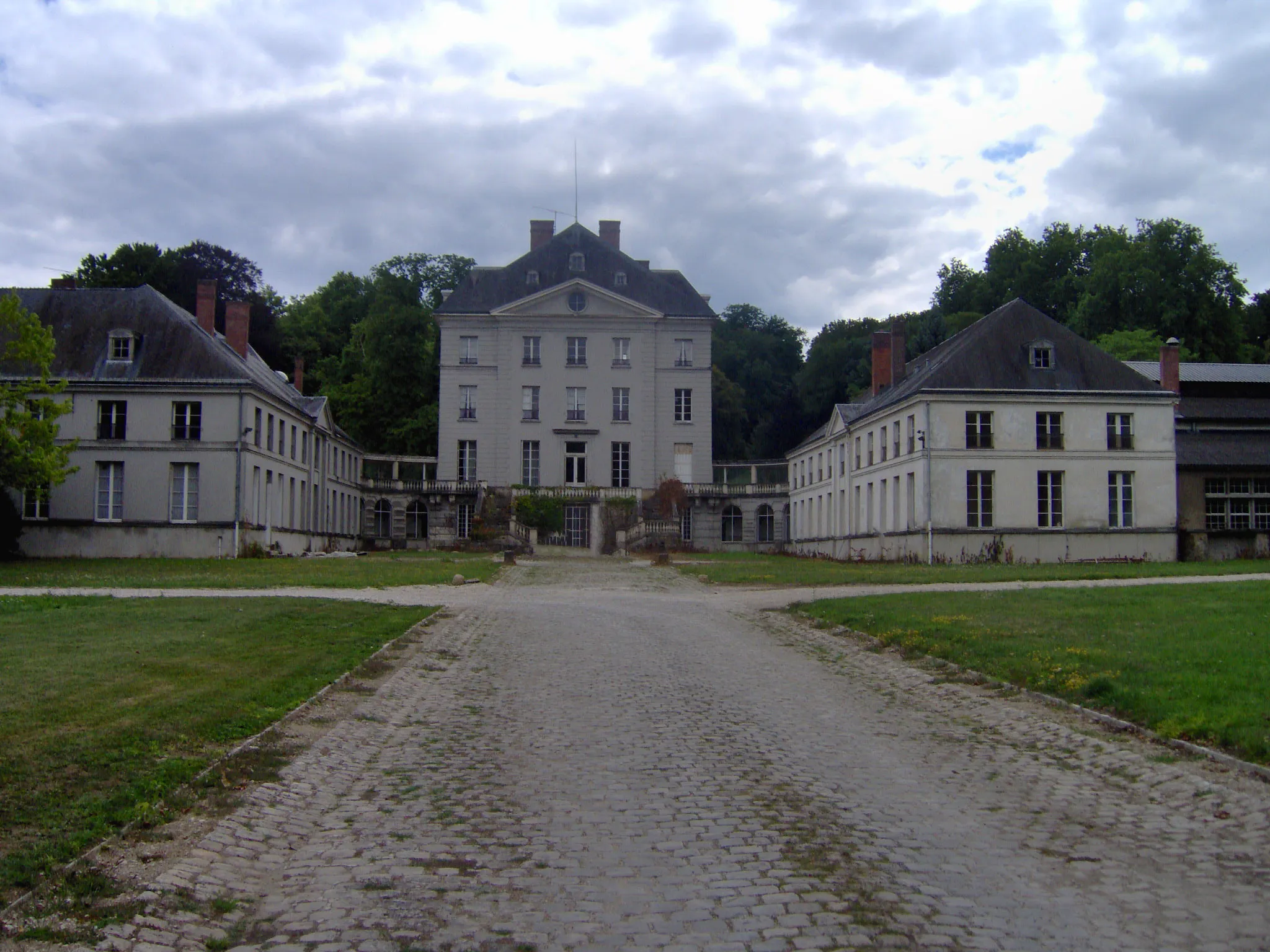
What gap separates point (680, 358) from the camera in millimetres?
67062

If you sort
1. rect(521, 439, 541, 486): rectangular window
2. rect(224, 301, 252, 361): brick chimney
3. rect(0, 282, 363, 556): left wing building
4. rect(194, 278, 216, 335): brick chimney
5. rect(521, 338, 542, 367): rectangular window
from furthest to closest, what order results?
rect(521, 338, 542, 367): rectangular window
rect(521, 439, 541, 486): rectangular window
rect(224, 301, 252, 361): brick chimney
rect(194, 278, 216, 335): brick chimney
rect(0, 282, 363, 556): left wing building

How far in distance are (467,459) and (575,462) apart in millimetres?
6173

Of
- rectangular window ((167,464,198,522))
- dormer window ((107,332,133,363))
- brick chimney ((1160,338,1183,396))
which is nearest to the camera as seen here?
rectangular window ((167,464,198,522))

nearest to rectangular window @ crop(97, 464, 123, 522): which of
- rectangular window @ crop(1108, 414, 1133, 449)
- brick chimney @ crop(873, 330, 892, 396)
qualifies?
brick chimney @ crop(873, 330, 892, 396)

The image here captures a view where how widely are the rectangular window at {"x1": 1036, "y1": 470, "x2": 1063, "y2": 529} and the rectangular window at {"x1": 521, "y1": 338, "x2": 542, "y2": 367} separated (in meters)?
30.0

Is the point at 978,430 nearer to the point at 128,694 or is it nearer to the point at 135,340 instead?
the point at 135,340

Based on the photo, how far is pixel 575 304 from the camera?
65812 millimetres

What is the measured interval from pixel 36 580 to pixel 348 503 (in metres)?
35.9

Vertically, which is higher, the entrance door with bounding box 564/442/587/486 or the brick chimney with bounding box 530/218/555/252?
the brick chimney with bounding box 530/218/555/252

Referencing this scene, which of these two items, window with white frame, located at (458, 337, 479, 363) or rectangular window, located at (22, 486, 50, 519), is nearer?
rectangular window, located at (22, 486, 50, 519)

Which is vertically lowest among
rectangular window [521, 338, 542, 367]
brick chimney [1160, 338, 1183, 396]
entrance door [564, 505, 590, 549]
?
entrance door [564, 505, 590, 549]

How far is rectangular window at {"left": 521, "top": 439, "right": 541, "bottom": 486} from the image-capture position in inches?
2569

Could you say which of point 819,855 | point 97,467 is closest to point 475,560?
point 97,467

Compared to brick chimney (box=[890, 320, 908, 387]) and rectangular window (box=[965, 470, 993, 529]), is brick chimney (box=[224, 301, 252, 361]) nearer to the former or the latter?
brick chimney (box=[890, 320, 908, 387])
